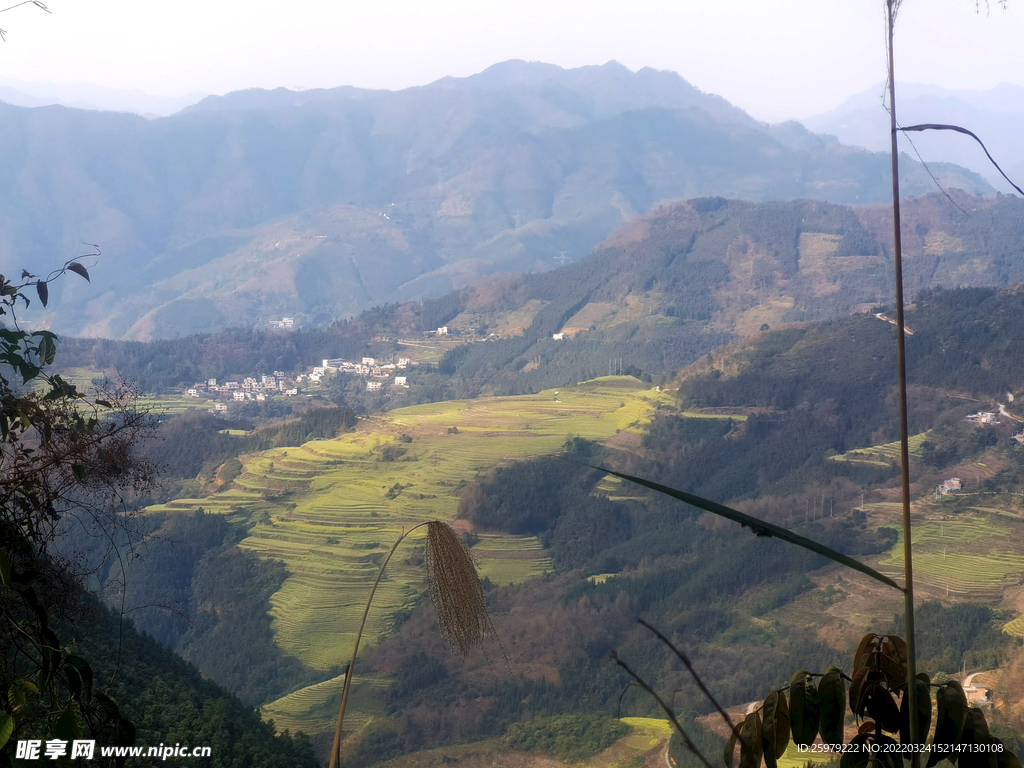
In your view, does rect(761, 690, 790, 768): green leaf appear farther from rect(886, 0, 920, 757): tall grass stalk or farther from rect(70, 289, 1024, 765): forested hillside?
rect(70, 289, 1024, 765): forested hillside

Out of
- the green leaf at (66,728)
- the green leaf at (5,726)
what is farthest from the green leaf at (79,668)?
the green leaf at (5,726)

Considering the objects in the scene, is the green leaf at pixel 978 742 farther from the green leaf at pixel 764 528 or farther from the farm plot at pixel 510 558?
the farm plot at pixel 510 558

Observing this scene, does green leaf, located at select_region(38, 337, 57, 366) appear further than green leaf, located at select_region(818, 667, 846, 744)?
Yes

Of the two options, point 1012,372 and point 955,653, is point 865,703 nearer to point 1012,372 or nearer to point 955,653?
point 955,653

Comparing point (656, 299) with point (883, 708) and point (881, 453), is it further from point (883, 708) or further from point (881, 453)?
point (883, 708)

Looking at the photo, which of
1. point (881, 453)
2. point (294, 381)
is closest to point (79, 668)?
point (881, 453)

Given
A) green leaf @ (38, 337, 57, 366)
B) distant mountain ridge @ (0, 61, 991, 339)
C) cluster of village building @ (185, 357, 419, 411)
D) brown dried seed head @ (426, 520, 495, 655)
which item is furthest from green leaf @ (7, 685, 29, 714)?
distant mountain ridge @ (0, 61, 991, 339)

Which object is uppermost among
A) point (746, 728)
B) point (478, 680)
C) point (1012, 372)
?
point (746, 728)

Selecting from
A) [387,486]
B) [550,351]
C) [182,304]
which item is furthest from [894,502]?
[182,304]
